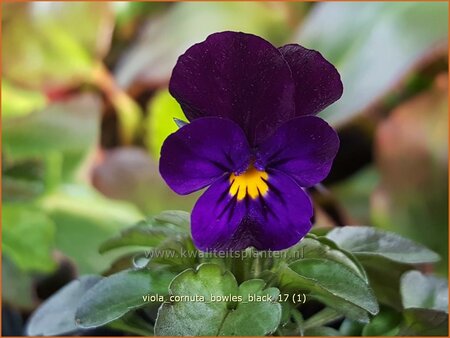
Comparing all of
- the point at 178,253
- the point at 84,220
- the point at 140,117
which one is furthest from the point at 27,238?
the point at 178,253

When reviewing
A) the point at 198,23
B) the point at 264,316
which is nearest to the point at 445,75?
the point at 198,23

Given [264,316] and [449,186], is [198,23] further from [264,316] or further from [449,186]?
[264,316]

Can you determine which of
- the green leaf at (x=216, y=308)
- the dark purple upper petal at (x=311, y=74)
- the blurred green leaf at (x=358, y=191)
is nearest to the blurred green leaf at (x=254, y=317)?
the green leaf at (x=216, y=308)

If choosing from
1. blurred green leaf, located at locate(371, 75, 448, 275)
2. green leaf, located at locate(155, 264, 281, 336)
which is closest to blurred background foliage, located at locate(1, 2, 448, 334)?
blurred green leaf, located at locate(371, 75, 448, 275)

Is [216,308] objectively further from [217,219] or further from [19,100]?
[19,100]

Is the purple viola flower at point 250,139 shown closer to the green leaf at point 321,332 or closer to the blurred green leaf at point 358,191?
the green leaf at point 321,332

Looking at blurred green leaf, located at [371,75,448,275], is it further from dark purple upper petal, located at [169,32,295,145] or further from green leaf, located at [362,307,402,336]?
dark purple upper petal, located at [169,32,295,145]

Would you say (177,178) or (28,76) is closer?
(177,178)
